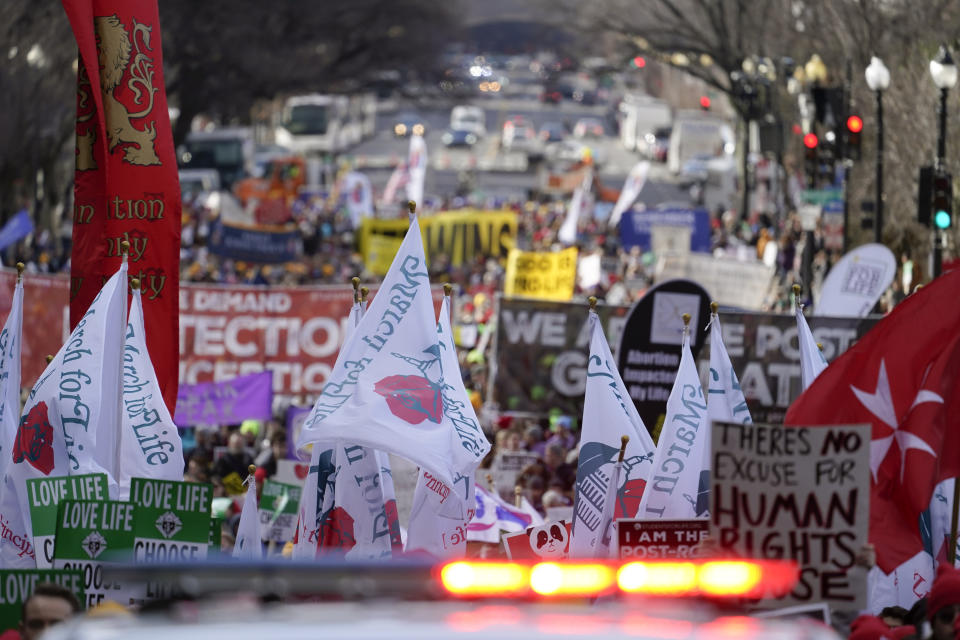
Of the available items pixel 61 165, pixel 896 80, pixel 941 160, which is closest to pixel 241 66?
pixel 61 165

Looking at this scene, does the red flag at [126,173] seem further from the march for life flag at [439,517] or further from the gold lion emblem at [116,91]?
the march for life flag at [439,517]

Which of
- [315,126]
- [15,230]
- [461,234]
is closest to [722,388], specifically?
[15,230]

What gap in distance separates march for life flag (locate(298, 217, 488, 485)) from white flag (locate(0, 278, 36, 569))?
1390 mm

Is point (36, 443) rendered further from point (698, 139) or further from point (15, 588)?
point (698, 139)

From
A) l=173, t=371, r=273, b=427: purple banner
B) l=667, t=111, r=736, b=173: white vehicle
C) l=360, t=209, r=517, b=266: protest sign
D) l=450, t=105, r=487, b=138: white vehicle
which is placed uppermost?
l=450, t=105, r=487, b=138: white vehicle

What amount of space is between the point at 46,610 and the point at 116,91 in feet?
18.8

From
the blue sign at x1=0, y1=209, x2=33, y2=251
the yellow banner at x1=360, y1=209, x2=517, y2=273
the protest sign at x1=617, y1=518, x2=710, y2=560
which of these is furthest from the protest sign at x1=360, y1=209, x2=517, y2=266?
the protest sign at x1=617, y1=518, x2=710, y2=560

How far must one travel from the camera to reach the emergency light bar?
14.5ft

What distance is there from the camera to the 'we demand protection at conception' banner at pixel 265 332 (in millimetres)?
18203

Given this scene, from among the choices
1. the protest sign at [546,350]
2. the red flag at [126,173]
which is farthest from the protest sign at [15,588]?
the protest sign at [546,350]

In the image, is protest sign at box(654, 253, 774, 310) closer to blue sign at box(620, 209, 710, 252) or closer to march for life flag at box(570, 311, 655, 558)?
blue sign at box(620, 209, 710, 252)

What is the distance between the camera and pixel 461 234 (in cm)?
3512

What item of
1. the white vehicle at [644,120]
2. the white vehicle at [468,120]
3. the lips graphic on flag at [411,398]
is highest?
the white vehicle at [468,120]

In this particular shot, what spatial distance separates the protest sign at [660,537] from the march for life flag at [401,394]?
1.86 metres
